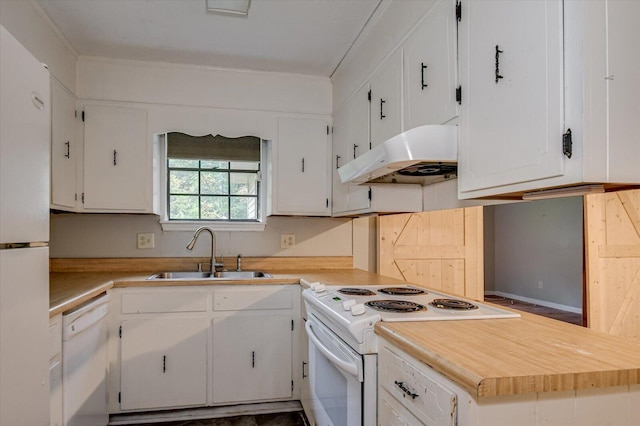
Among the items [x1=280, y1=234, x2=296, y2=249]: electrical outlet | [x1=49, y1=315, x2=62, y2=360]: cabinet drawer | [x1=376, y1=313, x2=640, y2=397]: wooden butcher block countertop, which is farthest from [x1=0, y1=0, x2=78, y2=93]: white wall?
[x1=376, y1=313, x2=640, y2=397]: wooden butcher block countertop

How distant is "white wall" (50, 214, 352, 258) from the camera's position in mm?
2945

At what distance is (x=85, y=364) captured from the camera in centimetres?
206

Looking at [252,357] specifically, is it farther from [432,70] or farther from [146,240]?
[432,70]

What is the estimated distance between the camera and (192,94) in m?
2.94

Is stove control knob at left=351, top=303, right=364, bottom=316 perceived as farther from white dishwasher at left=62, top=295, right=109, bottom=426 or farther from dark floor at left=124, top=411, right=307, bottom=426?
dark floor at left=124, top=411, right=307, bottom=426

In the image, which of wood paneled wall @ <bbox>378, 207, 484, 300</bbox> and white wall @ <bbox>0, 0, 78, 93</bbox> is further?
wood paneled wall @ <bbox>378, 207, 484, 300</bbox>

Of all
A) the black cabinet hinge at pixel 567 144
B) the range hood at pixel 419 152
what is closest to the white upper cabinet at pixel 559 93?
the black cabinet hinge at pixel 567 144

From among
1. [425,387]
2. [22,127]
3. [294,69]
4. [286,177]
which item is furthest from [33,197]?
[294,69]

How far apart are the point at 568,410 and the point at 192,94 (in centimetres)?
275

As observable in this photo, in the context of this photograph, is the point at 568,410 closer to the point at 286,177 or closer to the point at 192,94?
the point at 286,177

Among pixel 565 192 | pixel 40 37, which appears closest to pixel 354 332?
pixel 565 192

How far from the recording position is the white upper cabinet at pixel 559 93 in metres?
1.00

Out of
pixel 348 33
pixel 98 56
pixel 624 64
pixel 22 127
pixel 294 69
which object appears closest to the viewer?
pixel 22 127

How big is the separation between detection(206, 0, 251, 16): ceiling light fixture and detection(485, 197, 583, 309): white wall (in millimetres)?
1708
